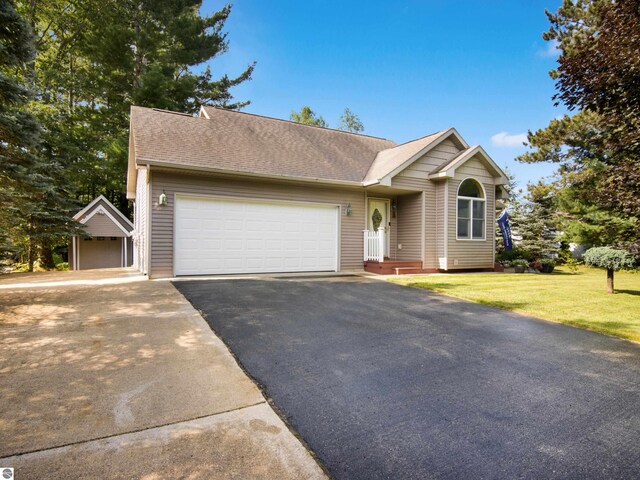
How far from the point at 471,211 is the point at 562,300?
17.9 feet

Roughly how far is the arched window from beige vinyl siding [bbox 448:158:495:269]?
0.16 meters

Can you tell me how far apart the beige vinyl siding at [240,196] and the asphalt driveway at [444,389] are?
4.18m

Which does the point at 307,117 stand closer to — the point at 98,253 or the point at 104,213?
the point at 104,213

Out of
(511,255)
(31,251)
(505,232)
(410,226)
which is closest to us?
(410,226)

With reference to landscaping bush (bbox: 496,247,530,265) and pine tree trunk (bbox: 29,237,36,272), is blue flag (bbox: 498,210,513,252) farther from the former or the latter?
pine tree trunk (bbox: 29,237,36,272)

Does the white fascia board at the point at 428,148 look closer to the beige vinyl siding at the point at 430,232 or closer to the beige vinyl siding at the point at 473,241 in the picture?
the beige vinyl siding at the point at 473,241

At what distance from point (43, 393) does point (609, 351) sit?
5.46m

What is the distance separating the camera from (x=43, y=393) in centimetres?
249

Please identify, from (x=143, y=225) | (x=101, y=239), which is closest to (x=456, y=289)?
(x=143, y=225)

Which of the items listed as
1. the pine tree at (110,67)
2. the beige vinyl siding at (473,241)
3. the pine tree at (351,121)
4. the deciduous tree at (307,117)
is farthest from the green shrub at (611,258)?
the pine tree at (351,121)

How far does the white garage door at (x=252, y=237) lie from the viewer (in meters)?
8.94

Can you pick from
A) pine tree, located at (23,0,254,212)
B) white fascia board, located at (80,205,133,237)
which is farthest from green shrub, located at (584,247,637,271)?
white fascia board, located at (80,205,133,237)

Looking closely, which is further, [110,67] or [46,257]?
[110,67]

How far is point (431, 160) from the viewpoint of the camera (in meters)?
11.2
